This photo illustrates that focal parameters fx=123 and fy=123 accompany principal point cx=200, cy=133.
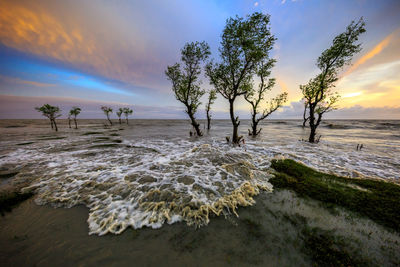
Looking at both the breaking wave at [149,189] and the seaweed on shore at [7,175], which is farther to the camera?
the seaweed on shore at [7,175]

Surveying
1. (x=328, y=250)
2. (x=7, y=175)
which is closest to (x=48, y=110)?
(x=7, y=175)

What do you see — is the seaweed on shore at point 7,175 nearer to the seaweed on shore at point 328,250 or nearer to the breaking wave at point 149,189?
the breaking wave at point 149,189

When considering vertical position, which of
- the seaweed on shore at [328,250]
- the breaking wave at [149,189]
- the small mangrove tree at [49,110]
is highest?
the small mangrove tree at [49,110]

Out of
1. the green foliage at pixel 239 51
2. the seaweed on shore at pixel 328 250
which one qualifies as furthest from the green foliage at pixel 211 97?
the seaweed on shore at pixel 328 250

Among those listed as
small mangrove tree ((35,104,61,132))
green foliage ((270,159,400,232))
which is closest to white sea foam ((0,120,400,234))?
green foliage ((270,159,400,232))

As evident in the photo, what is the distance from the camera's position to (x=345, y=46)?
47.0 feet

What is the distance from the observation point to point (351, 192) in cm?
565

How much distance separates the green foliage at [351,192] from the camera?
4.55 m

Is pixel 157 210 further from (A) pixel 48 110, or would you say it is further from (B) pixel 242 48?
(A) pixel 48 110

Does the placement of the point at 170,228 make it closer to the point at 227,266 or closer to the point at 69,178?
the point at 227,266

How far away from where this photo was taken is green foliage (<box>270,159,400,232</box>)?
179 inches

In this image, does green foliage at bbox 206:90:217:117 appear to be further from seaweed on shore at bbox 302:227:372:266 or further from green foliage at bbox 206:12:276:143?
seaweed on shore at bbox 302:227:372:266

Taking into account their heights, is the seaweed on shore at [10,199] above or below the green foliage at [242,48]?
below

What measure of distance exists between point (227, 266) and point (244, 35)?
59.3ft
